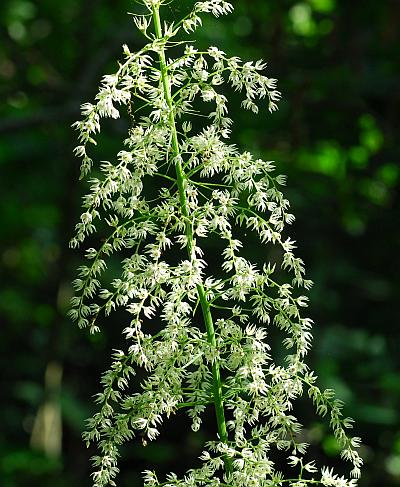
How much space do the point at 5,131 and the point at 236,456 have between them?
557 centimetres

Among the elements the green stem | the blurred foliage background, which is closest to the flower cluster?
A: the green stem

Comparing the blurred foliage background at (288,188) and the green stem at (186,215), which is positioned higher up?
the blurred foliage background at (288,188)

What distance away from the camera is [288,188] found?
769cm

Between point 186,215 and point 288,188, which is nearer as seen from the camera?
point 186,215

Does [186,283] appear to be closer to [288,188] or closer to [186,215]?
[186,215]

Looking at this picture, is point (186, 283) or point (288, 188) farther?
point (288, 188)

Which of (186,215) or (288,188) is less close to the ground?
(288,188)

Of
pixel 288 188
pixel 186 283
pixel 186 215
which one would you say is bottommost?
pixel 186 283

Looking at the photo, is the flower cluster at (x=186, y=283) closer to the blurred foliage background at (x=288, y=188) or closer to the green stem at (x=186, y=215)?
the green stem at (x=186, y=215)

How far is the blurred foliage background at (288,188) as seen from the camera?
735 cm

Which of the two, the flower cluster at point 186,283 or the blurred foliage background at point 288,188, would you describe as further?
the blurred foliage background at point 288,188

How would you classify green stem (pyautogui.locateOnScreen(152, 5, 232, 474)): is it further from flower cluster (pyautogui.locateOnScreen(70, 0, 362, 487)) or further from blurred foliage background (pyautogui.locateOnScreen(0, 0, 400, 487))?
blurred foliage background (pyautogui.locateOnScreen(0, 0, 400, 487))

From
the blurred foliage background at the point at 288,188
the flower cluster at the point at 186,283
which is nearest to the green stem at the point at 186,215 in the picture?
the flower cluster at the point at 186,283

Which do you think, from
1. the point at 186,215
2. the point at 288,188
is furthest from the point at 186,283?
the point at 288,188
